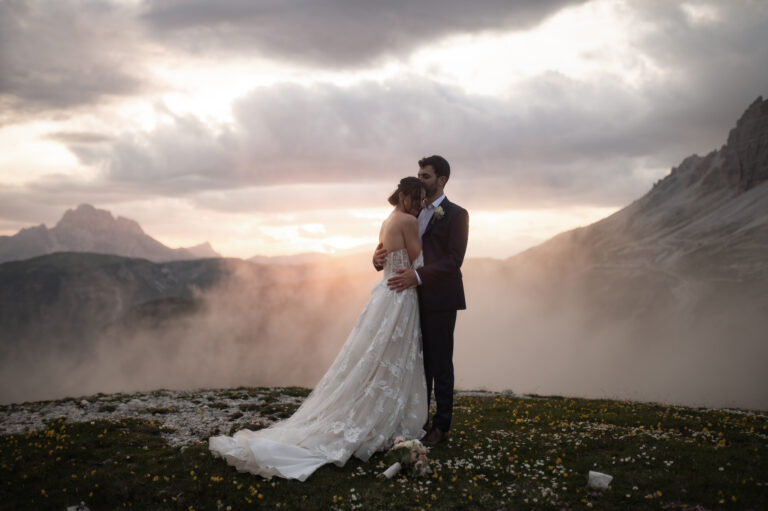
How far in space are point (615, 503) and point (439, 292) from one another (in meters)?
5.10

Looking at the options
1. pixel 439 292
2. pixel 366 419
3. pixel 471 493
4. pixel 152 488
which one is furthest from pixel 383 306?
pixel 152 488

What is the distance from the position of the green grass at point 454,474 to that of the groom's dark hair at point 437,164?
620cm

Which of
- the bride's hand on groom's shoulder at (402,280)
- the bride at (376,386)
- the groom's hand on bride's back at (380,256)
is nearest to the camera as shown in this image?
the bride at (376,386)

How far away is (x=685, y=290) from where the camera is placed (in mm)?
172125

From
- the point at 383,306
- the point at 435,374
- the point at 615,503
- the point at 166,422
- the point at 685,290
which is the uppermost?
the point at 685,290

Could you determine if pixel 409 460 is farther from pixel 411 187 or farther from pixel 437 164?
pixel 437 164

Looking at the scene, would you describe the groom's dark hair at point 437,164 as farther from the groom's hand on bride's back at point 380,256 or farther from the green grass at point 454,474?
the green grass at point 454,474

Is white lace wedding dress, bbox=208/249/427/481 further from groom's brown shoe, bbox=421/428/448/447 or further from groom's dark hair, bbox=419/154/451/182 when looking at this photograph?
groom's dark hair, bbox=419/154/451/182

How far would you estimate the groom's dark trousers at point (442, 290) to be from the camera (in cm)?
1147

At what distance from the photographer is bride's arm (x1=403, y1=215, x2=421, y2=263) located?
11508 mm

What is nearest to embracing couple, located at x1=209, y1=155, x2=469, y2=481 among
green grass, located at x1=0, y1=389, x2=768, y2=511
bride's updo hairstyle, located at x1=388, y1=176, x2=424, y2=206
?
bride's updo hairstyle, located at x1=388, y1=176, x2=424, y2=206

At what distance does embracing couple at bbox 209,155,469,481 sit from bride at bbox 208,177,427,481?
22 millimetres

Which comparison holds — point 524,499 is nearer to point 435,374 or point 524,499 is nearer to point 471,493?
point 471,493

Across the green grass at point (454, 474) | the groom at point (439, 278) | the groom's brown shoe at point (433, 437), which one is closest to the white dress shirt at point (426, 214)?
the groom at point (439, 278)
